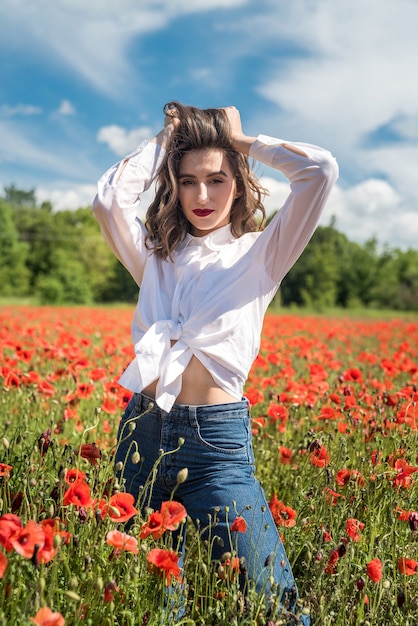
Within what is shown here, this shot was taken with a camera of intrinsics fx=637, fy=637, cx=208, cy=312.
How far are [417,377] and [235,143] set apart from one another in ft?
14.3

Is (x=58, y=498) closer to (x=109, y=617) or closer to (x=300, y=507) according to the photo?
(x=109, y=617)

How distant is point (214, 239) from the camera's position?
8.29 feet

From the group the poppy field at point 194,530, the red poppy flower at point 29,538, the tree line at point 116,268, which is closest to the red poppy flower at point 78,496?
the poppy field at point 194,530

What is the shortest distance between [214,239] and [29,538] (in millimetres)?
1388

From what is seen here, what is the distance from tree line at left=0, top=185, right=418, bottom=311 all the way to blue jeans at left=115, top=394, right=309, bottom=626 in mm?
40463

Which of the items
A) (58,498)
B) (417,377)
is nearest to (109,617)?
(58,498)

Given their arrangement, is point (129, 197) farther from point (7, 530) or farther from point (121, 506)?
point (7, 530)

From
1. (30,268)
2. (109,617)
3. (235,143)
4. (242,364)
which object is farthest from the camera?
(30,268)

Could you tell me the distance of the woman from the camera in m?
2.15

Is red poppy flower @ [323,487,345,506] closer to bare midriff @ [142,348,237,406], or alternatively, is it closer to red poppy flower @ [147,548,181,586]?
bare midriff @ [142,348,237,406]

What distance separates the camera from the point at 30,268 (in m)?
57.7

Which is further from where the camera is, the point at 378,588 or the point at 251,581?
the point at 378,588

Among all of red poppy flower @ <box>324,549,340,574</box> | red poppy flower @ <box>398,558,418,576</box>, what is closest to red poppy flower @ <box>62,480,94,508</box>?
red poppy flower @ <box>324,549,340,574</box>

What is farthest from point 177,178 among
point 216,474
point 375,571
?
point 375,571
